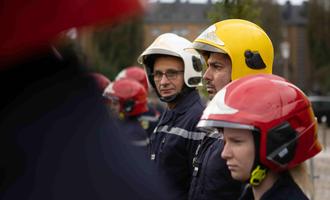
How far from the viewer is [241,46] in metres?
4.27

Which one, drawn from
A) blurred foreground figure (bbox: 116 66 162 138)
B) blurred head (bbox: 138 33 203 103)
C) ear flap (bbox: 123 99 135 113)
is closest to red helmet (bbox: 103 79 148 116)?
ear flap (bbox: 123 99 135 113)

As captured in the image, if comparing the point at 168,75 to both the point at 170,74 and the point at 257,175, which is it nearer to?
the point at 170,74

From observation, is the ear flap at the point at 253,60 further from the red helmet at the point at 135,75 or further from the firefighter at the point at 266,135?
the red helmet at the point at 135,75

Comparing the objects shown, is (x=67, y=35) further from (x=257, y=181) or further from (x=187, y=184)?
(x=187, y=184)

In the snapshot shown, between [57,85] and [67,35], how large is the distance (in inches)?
2.9

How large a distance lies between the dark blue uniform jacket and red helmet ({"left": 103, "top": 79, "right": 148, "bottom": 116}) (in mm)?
3784

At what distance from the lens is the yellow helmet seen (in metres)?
4.23

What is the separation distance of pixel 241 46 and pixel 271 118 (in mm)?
1231

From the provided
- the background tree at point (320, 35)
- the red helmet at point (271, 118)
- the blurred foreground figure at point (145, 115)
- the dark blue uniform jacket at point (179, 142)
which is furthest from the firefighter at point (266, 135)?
the background tree at point (320, 35)

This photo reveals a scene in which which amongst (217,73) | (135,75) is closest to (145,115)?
(135,75)

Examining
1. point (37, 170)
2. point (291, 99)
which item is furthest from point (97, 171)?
point (291, 99)

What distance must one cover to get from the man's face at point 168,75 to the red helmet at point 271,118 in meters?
2.13

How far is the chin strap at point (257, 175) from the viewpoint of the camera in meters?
3.11

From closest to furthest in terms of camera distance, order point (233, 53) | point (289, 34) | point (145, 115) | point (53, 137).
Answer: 1. point (53, 137)
2. point (233, 53)
3. point (145, 115)
4. point (289, 34)
